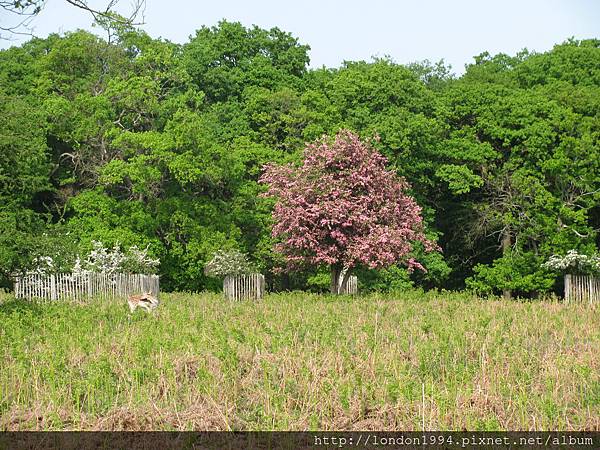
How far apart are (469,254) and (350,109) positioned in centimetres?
1026

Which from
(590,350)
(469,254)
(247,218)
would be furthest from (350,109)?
(590,350)

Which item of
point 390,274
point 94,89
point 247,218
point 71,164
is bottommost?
point 390,274

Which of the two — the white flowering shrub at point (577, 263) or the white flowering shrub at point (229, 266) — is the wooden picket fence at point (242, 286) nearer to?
the white flowering shrub at point (229, 266)

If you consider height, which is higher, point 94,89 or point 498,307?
point 94,89

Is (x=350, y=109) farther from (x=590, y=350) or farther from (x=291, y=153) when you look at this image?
(x=590, y=350)

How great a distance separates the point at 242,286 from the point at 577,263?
1391cm

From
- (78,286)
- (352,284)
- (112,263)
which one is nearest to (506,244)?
(352,284)

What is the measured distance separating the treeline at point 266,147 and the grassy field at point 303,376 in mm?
22324

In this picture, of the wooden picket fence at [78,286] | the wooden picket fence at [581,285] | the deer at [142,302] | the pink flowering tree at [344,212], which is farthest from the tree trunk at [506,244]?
the deer at [142,302]

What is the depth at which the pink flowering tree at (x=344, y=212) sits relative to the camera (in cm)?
2808

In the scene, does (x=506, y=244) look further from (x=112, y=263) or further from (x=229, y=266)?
(x=112, y=263)

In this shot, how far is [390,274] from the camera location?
39375 mm

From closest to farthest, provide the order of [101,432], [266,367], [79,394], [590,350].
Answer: [101,432]
[79,394]
[266,367]
[590,350]

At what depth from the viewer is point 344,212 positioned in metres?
28.0
